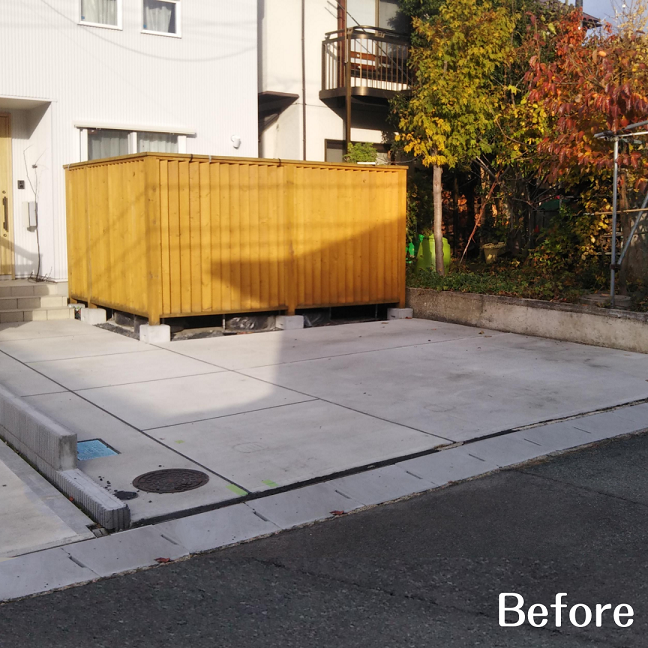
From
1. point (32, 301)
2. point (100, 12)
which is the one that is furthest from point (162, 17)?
point (32, 301)

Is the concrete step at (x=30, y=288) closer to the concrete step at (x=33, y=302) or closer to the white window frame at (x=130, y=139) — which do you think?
→ the concrete step at (x=33, y=302)

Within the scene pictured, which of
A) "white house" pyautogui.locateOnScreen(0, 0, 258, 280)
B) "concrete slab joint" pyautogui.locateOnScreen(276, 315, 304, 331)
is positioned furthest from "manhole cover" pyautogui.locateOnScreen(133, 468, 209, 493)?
"white house" pyautogui.locateOnScreen(0, 0, 258, 280)

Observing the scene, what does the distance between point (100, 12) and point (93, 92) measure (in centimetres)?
136

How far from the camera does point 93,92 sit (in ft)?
43.2

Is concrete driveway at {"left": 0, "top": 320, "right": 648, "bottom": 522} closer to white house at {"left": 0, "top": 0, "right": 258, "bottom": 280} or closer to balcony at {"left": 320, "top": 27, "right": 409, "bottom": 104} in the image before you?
white house at {"left": 0, "top": 0, "right": 258, "bottom": 280}

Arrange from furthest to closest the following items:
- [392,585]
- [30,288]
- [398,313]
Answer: [398,313]
[30,288]
[392,585]

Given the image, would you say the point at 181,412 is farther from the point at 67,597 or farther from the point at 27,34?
the point at 27,34

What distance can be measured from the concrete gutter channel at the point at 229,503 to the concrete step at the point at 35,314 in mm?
6176

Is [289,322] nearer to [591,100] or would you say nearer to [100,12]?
[591,100]

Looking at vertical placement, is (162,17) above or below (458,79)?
above

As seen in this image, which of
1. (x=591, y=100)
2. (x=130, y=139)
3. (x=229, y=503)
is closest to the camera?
(x=229, y=503)

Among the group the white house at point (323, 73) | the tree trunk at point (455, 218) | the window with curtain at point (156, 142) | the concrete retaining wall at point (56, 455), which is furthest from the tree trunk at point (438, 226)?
the concrete retaining wall at point (56, 455)

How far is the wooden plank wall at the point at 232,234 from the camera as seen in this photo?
10.4 m

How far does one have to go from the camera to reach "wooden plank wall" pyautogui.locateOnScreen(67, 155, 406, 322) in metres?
10.4
